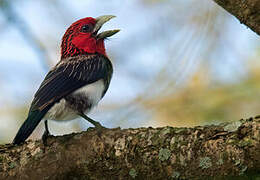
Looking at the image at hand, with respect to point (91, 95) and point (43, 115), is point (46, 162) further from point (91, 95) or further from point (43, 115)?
point (91, 95)

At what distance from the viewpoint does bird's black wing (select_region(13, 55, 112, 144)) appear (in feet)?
12.2

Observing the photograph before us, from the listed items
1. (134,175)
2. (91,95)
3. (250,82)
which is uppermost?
(250,82)

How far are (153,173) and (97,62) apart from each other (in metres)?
2.06

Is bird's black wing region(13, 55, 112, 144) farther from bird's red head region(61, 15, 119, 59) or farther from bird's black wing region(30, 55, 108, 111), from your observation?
bird's red head region(61, 15, 119, 59)

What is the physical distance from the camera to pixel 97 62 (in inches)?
178

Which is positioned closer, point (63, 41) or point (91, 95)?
point (91, 95)

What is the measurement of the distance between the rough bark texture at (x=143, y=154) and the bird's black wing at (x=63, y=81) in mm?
451

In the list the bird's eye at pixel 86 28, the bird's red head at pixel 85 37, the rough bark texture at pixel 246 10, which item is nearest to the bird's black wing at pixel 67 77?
the bird's red head at pixel 85 37

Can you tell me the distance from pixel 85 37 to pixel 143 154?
2536 millimetres

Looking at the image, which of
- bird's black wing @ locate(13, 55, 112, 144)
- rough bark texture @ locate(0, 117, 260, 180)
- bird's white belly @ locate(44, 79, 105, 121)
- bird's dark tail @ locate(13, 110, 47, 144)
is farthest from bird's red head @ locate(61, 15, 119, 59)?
rough bark texture @ locate(0, 117, 260, 180)

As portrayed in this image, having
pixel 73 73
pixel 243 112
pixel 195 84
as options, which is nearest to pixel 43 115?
pixel 73 73

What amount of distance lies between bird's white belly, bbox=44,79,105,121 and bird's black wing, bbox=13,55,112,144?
44 mm

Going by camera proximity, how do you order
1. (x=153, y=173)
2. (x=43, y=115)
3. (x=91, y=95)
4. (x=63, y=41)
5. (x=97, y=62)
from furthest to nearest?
(x=63, y=41) → (x=97, y=62) → (x=91, y=95) → (x=43, y=115) → (x=153, y=173)

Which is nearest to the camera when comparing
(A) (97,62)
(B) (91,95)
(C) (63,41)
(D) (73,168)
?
(D) (73,168)
